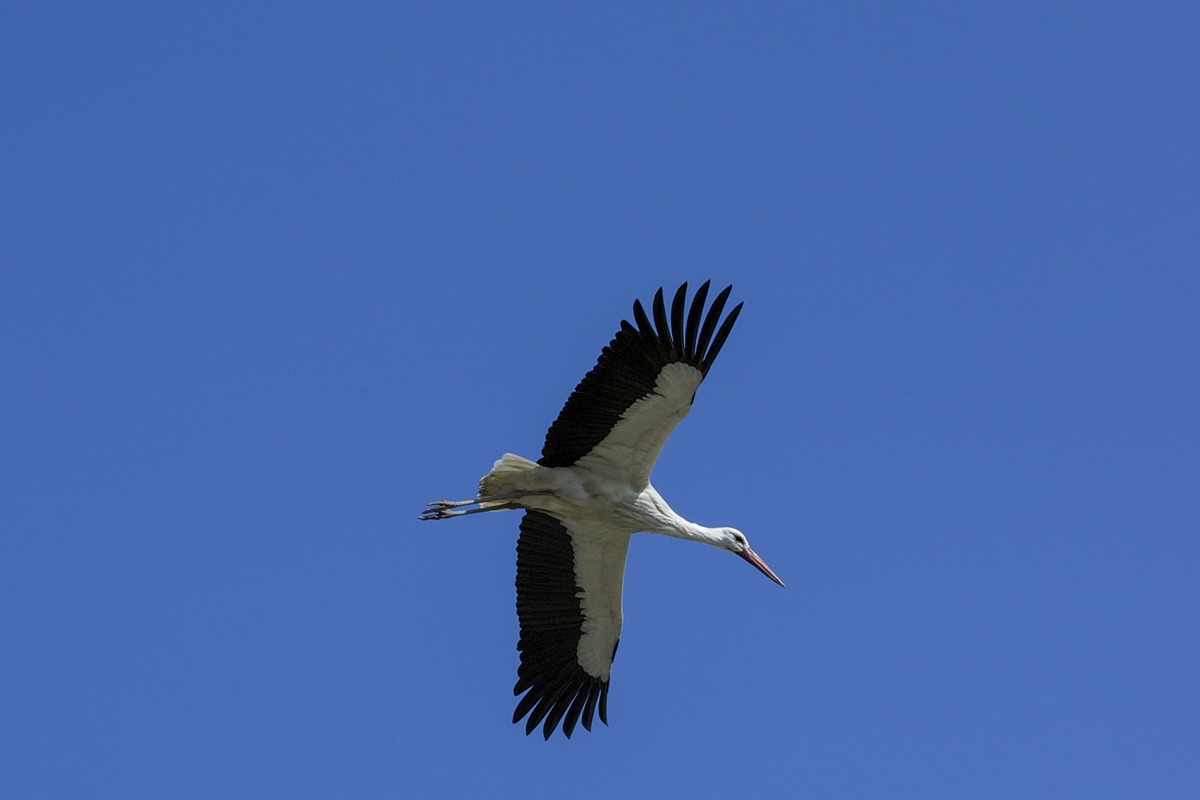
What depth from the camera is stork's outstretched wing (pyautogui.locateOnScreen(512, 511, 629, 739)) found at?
12.5 m

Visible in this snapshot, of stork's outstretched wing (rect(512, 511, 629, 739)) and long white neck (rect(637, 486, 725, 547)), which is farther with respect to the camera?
stork's outstretched wing (rect(512, 511, 629, 739))

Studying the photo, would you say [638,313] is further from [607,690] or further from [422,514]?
[607,690]

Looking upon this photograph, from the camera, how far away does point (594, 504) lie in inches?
466

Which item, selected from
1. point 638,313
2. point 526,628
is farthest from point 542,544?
point 638,313

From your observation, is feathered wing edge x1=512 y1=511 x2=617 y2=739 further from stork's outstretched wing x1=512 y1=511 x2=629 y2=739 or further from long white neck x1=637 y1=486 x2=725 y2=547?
long white neck x1=637 y1=486 x2=725 y2=547

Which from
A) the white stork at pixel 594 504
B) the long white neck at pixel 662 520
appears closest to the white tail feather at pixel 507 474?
the white stork at pixel 594 504

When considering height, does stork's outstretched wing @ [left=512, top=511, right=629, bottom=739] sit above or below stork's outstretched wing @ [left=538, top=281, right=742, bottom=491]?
below

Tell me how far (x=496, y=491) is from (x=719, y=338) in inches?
87.3

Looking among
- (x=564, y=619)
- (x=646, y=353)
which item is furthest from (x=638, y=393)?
(x=564, y=619)

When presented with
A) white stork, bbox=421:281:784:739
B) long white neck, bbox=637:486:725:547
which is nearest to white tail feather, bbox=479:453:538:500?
white stork, bbox=421:281:784:739

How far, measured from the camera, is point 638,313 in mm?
11078

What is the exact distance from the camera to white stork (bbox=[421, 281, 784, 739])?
11.1 metres

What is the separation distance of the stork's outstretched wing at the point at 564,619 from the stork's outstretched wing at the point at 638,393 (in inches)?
34.2

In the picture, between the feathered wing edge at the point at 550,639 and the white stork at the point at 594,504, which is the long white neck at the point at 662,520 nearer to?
the white stork at the point at 594,504
